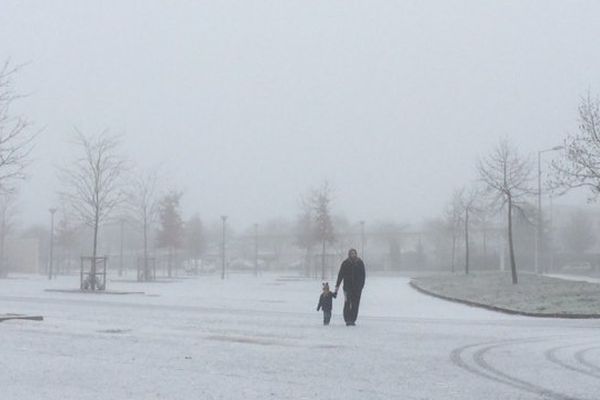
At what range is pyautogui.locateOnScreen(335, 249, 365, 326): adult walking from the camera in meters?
20.1

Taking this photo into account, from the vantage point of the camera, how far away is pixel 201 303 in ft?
98.5

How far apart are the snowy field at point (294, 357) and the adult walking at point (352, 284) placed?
Result: 0.38 meters

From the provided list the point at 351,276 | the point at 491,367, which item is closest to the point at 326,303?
the point at 351,276

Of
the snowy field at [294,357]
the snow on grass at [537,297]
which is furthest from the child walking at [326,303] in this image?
the snow on grass at [537,297]

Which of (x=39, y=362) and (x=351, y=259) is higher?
(x=351, y=259)

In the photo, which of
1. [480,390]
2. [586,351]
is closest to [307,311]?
[586,351]

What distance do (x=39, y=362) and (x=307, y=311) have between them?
13835 mm

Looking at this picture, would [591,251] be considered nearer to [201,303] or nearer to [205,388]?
[201,303]

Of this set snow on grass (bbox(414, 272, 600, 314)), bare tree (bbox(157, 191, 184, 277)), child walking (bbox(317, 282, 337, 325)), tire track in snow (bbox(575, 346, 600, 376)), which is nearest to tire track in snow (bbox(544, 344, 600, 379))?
tire track in snow (bbox(575, 346, 600, 376))

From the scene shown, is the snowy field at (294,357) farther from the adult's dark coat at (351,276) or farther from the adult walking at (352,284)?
the adult's dark coat at (351,276)

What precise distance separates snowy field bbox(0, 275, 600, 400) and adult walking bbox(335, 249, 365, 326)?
38 centimetres

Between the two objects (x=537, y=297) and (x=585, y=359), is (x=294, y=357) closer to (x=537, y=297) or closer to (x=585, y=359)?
(x=585, y=359)

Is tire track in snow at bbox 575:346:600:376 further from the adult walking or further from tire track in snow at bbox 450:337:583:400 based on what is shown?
the adult walking

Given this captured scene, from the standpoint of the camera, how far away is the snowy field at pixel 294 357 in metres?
10.4
